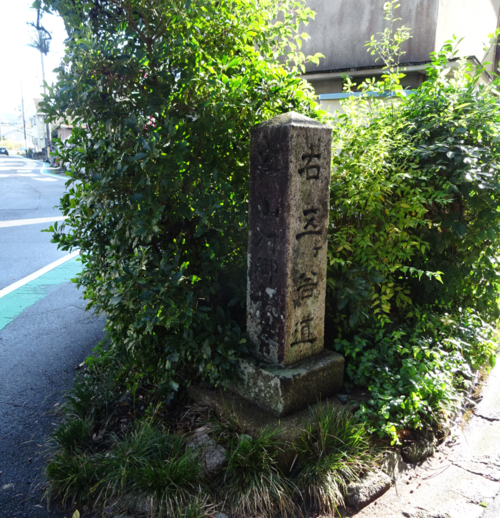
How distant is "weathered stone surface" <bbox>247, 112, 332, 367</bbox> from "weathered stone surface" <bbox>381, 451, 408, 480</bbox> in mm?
875

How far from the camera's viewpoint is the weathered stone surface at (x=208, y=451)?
2.66 m

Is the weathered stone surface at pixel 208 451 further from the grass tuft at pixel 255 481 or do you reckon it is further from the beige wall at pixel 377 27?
the beige wall at pixel 377 27

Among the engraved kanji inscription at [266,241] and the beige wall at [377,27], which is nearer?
the engraved kanji inscription at [266,241]

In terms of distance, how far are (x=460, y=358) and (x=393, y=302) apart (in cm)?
78

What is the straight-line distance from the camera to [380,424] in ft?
9.84

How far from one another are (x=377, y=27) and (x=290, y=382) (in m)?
8.02

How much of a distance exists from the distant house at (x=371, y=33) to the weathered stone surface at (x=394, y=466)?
685 cm

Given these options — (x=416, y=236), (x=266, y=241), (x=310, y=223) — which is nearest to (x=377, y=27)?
(x=416, y=236)

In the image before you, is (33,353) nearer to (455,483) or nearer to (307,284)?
(307,284)

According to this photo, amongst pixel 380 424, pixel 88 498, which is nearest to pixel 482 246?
pixel 380 424

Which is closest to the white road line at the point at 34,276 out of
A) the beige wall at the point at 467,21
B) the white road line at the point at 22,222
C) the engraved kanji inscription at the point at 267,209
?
the white road line at the point at 22,222

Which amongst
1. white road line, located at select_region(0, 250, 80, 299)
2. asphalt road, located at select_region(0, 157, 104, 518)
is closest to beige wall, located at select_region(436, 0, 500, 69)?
asphalt road, located at select_region(0, 157, 104, 518)

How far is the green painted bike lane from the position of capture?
18.6ft

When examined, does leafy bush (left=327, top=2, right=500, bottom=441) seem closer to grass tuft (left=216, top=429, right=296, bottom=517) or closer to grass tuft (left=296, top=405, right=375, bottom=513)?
grass tuft (left=296, top=405, right=375, bottom=513)
